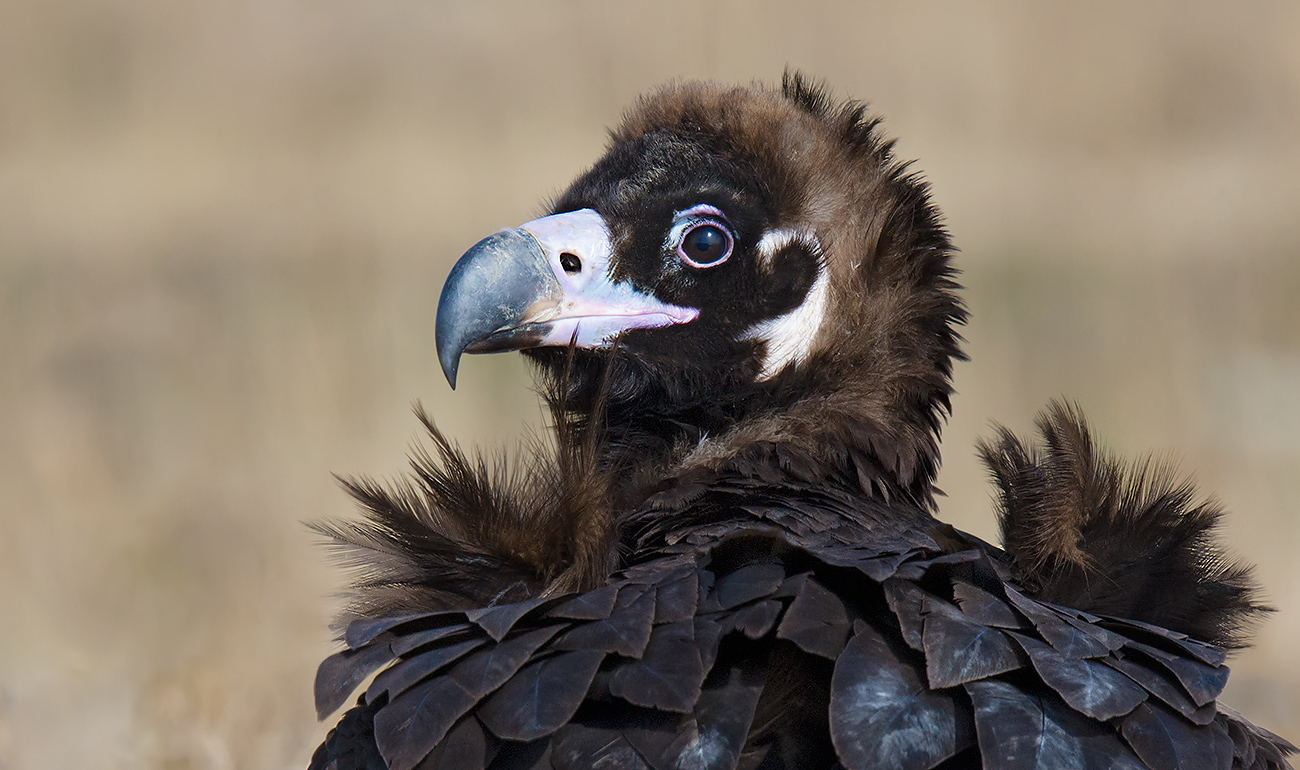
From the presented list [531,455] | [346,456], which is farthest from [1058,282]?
[531,455]

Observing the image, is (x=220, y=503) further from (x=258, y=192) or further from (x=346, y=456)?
(x=258, y=192)

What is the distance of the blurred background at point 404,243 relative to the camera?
7566 mm

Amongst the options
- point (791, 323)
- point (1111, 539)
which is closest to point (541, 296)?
point (791, 323)

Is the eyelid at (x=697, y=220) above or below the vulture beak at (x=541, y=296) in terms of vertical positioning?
above

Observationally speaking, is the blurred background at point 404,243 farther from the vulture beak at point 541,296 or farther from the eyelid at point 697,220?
the eyelid at point 697,220

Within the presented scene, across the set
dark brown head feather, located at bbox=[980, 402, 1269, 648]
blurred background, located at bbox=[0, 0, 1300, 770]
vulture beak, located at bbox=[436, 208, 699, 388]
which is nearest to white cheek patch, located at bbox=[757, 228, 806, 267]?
vulture beak, located at bbox=[436, 208, 699, 388]

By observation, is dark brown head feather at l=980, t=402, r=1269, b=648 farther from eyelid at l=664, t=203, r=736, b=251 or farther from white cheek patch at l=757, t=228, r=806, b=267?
eyelid at l=664, t=203, r=736, b=251

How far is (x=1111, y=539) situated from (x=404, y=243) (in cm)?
685

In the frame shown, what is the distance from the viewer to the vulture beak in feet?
10.9

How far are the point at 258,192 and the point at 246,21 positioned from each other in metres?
1.40

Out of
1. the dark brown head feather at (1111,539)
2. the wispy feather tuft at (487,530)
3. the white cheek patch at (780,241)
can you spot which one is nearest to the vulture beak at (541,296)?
the white cheek patch at (780,241)

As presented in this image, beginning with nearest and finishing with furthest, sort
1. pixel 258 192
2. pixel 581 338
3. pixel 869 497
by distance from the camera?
pixel 869 497 < pixel 581 338 < pixel 258 192

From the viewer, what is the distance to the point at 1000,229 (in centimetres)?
977

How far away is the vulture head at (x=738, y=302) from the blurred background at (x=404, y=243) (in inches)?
148
